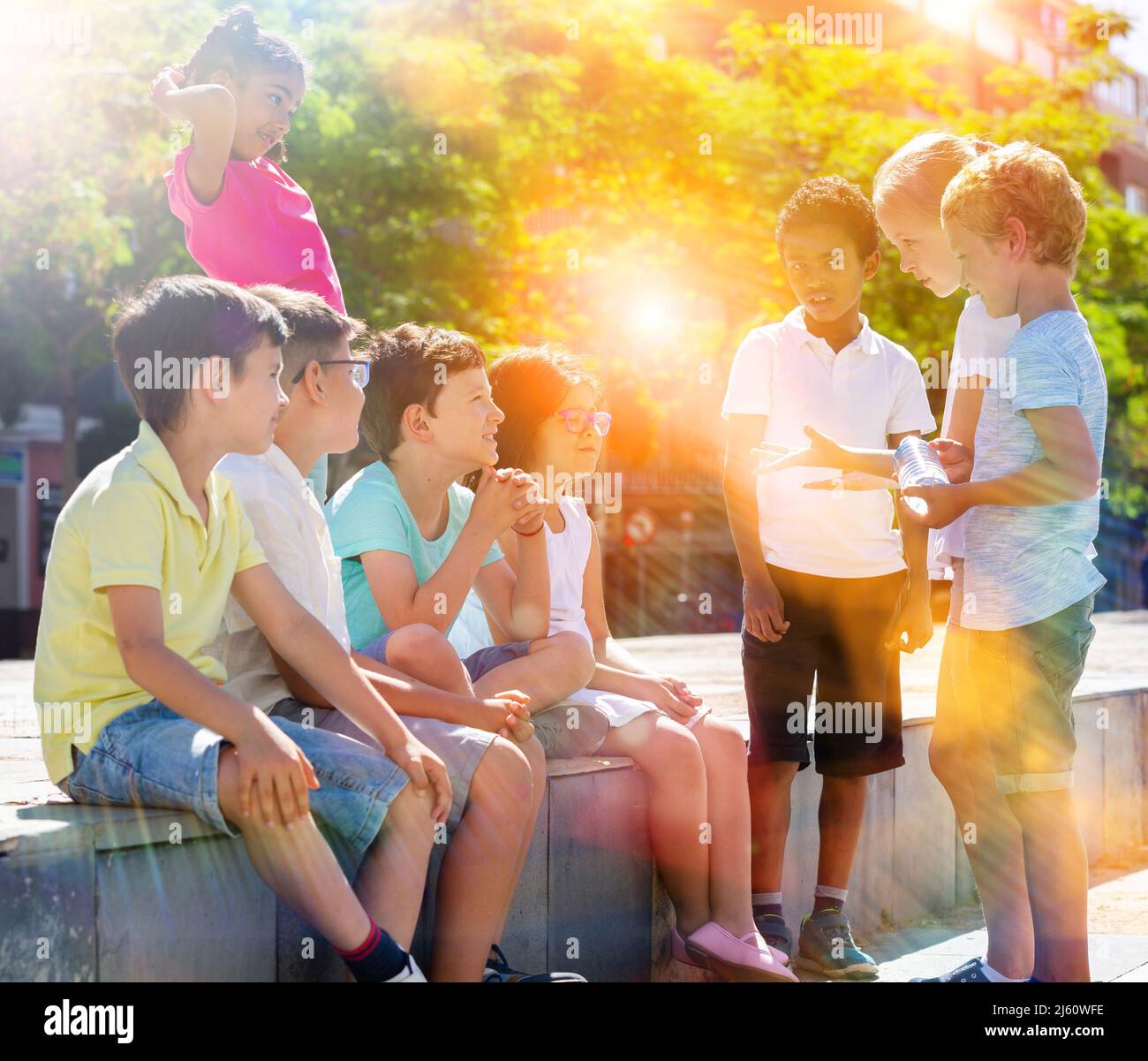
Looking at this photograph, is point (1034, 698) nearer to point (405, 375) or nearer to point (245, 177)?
point (405, 375)

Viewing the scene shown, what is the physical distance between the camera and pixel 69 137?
12734 millimetres

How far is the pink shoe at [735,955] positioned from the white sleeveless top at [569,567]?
73 cm

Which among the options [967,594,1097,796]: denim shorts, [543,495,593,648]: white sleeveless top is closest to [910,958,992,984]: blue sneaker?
[967,594,1097,796]: denim shorts

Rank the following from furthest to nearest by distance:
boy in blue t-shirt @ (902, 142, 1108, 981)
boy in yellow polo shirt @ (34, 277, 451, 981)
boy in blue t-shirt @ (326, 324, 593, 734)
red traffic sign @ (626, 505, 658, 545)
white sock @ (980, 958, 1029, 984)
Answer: red traffic sign @ (626, 505, 658, 545)
boy in blue t-shirt @ (326, 324, 593, 734)
white sock @ (980, 958, 1029, 984)
boy in blue t-shirt @ (902, 142, 1108, 981)
boy in yellow polo shirt @ (34, 277, 451, 981)

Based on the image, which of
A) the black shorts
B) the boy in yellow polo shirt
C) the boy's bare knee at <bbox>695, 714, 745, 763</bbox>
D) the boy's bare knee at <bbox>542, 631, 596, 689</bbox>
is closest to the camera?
the boy in yellow polo shirt

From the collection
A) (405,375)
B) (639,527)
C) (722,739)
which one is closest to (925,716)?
(722,739)

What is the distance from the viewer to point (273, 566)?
3041 mm

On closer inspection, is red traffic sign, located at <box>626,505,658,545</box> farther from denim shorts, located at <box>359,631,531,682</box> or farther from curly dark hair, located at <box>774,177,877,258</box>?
denim shorts, located at <box>359,631,531,682</box>

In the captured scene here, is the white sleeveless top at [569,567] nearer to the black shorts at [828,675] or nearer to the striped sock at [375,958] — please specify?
the black shorts at [828,675]

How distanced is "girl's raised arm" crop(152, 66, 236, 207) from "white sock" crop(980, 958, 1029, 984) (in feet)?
8.56

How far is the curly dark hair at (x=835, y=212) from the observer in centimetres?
405

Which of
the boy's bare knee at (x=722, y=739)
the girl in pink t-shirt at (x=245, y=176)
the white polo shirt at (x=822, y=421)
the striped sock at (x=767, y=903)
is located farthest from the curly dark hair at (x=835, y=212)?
the striped sock at (x=767, y=903)

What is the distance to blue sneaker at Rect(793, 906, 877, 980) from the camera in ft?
13.1

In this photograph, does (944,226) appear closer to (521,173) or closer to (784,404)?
(784,404)
